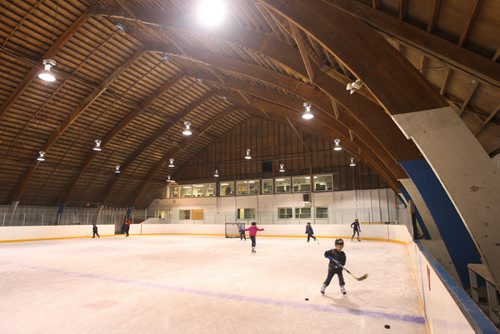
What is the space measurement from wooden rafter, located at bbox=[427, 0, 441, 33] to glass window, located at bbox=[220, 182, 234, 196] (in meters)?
34.6

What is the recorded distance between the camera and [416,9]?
5535 millimetres

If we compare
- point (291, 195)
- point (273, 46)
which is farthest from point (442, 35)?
point (291, 195)

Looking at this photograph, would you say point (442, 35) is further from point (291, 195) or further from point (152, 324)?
point (291, 195)

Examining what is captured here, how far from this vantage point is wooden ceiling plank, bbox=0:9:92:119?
61.5 feet

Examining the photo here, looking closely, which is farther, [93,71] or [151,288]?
[93,71]

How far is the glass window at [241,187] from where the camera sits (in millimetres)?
38497

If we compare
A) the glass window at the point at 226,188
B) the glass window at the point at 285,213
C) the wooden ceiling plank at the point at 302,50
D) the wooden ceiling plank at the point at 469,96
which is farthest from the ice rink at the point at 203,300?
the glass window at the point at 226,188

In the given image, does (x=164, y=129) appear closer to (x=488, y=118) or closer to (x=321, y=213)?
(x=321, y=213)

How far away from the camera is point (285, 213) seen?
35.4m

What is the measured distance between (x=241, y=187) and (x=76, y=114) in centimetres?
2047

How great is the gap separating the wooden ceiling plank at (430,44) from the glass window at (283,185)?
30.6 metres

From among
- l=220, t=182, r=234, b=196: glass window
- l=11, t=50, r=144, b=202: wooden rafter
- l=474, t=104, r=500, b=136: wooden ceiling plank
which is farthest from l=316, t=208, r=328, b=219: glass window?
l=474, t=104, r=500, b=136: wooden ceiling plank

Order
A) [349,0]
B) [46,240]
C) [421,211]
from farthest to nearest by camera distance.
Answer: [46,240] → [421,211] → [349,0]

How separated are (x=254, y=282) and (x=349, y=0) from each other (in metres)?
7.76
